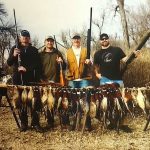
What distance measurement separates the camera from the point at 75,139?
7.35 meters

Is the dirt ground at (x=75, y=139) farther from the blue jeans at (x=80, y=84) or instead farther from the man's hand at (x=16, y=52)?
the man's hand at (x=16, y=52)

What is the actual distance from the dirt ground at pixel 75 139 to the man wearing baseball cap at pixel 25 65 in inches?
12.1

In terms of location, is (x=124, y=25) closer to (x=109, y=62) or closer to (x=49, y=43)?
(x=109, y=62)

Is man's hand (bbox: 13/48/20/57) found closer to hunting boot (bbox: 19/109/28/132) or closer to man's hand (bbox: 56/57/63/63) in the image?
man's hand (bbox: 56/57/63/63)

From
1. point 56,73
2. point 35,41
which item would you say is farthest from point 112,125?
point 35,41

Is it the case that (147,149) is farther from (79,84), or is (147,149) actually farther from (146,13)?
(146,13)

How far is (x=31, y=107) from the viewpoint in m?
7.92

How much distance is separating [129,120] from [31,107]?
8.11 ft

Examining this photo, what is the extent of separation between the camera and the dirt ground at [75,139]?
6844 mm

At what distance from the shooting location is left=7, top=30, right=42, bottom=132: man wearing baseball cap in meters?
7.91

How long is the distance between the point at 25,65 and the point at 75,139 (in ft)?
6.23

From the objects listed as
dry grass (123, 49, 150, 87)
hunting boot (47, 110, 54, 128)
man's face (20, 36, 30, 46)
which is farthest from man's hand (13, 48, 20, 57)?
dry grass (123, 49, 150, 87)

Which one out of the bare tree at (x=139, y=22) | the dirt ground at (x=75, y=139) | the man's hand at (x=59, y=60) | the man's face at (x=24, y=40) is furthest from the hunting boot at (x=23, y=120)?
the bare tree at (x=139, y=22)

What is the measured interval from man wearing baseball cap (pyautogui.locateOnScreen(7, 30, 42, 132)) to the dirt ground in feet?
1.01
